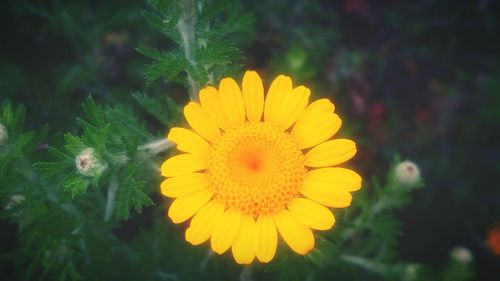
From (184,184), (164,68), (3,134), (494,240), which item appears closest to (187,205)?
(184,184)

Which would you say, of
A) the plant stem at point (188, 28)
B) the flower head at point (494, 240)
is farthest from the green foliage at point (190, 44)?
the flower head at point (494, 240)

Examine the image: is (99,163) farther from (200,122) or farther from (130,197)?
(200,122)

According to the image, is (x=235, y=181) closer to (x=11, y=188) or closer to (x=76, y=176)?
(x=76, y=176)

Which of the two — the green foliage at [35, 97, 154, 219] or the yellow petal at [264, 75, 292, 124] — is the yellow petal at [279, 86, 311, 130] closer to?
the yellow petal at [264, 75, 292, 124]

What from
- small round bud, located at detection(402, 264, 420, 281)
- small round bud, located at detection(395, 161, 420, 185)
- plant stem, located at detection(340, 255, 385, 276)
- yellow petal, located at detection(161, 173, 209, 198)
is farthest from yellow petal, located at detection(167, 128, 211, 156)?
small round bud, located at detection(402, 264, 420, 281)

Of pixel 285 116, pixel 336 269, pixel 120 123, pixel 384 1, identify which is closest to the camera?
pixel 285 116

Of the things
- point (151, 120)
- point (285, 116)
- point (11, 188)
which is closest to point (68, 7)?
point (151, 120)
